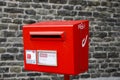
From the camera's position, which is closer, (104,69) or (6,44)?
(6,44)

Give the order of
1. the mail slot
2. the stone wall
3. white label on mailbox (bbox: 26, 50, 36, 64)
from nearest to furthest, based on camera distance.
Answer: the mail slot < white label on mailbox (bbox: 26, 50, 36, 64) < the stone wall

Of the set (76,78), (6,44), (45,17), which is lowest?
(76,78)

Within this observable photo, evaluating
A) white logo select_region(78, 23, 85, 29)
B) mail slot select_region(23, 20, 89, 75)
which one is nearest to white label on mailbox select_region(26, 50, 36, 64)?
mail slot select_region(23, 20, 89, 75)

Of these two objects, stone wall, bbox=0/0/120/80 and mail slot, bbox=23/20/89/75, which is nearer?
mail slot, bbox=23/20/89/75

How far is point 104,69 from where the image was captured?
5918mm

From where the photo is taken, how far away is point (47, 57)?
103 inches

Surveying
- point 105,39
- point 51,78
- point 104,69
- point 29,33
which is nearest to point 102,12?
point 105,39

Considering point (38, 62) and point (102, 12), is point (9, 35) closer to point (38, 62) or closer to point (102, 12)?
point (102, 12)

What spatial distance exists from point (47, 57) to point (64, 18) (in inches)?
116

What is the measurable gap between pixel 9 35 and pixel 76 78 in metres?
1.54

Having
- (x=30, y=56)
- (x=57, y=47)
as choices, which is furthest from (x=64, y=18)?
A: (x=57, y=47)

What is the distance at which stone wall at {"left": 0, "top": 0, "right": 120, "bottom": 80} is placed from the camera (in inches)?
200

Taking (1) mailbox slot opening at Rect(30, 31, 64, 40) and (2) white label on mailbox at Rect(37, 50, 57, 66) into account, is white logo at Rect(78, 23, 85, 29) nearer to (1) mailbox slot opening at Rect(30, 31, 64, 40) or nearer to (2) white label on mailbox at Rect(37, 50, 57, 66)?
(1) mailbox slot opening at Rect(30, 31, 64, 40)

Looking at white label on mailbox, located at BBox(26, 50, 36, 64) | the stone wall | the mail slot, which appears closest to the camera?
the mail slot
